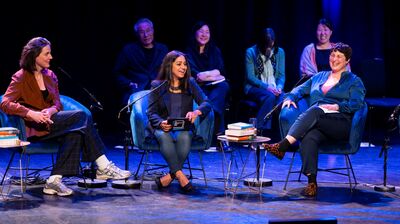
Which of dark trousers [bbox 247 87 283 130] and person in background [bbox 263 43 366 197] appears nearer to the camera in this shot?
person in background [bbox 263 43 366 197]

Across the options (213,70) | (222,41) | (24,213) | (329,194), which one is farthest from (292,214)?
(222,41)

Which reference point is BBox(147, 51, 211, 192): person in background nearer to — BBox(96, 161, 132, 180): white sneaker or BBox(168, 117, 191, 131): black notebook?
BBox(168, 117, 191, 131): black notebook

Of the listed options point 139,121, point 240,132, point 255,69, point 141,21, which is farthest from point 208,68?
point 240,132

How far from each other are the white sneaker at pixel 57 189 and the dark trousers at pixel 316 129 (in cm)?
177

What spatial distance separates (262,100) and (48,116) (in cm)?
294

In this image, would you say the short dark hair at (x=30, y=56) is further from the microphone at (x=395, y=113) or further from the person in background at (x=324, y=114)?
the microphone at (x=395, y=113)

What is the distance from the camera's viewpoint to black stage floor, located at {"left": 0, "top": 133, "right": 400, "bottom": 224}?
509cm

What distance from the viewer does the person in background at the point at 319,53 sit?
8.59 metres

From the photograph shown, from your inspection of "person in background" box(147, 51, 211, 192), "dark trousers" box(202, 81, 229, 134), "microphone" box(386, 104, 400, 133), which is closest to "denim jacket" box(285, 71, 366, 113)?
"microphone" box(386, 104, 400, 133)

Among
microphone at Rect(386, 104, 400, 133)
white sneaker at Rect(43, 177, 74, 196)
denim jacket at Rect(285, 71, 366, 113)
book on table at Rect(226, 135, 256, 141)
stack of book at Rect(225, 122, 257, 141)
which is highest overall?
denim jacket at Rect(285, 71, 366, 113)

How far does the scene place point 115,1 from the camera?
8867 mm

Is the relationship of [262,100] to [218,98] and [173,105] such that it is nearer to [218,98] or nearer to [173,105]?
[218,98]

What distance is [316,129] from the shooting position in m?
6.10

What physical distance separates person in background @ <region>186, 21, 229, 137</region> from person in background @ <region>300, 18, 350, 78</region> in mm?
988
